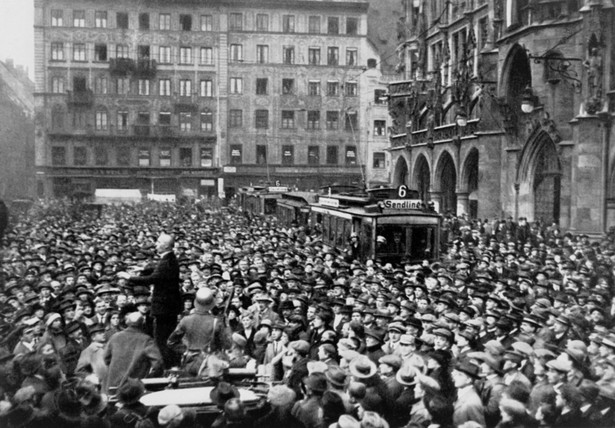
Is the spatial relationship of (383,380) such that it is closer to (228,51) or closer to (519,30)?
(519,30)

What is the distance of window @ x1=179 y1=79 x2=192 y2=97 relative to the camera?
64438mm

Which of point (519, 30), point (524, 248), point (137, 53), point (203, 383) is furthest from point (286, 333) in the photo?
point (137, 53)

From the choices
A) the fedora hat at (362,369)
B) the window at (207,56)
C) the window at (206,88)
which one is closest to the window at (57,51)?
the window at (207,56)

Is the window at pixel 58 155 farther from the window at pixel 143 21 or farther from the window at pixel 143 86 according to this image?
the window at pixel 143 21

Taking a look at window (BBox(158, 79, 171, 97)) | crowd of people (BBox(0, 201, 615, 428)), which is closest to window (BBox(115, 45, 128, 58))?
window (BBox(158, 79, 171, 97))

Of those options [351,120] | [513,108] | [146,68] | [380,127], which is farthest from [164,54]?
[513,108]

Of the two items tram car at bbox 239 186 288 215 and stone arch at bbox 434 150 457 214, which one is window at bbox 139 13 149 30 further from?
stone arch at bbox 434 150 457 214

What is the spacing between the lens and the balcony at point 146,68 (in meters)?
62.9

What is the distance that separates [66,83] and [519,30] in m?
43.6

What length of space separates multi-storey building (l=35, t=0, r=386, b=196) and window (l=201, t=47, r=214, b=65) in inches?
3.4

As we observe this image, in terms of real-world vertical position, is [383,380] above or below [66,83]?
below

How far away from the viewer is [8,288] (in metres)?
13.9

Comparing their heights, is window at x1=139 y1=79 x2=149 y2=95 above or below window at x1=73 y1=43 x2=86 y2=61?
below

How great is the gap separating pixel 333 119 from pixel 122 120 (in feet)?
59.7
